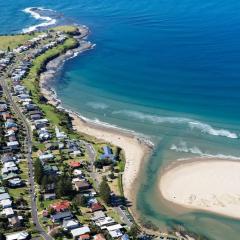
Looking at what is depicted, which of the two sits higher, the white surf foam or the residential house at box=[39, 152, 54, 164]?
the white surf foam

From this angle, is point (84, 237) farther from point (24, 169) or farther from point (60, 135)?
point (60, 135)

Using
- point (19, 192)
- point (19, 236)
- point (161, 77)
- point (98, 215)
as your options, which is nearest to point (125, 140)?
point (19, 192)

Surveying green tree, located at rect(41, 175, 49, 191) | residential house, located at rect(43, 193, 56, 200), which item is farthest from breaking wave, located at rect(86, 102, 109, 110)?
residential house, located at rect(43, 193, 56, 200)

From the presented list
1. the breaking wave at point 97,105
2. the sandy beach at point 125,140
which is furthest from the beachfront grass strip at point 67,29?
the breaking wave at point 97,105

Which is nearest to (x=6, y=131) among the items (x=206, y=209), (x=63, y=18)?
→ (x=206, y=209)

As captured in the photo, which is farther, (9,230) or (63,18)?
(63,18)

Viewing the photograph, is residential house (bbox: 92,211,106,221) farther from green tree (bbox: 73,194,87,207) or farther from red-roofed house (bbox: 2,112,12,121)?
red-roofed house (bbox: 2,112,12,121)

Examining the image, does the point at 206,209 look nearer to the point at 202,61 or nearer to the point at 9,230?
the point at 9,230
